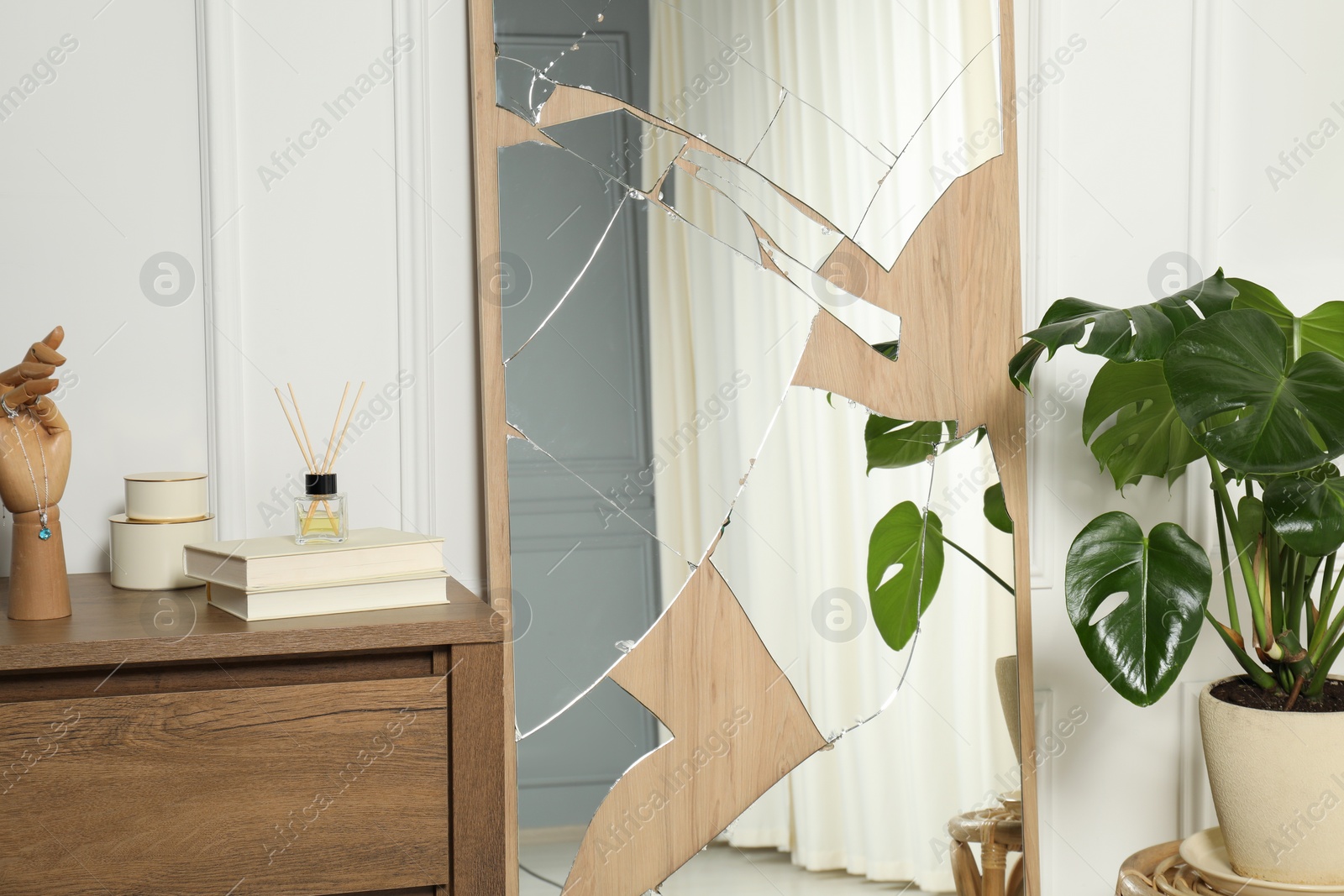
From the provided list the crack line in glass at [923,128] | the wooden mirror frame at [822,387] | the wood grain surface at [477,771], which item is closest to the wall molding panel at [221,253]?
the wooden mirror frame at [822,387]

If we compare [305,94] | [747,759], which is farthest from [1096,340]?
[305,94]

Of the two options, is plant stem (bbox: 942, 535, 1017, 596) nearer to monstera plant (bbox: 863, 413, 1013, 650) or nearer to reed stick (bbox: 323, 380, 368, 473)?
monstera plant (bbox: 863, 413, 1013, 650)

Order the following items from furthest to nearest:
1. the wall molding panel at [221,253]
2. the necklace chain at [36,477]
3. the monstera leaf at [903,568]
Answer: the monstera leaf at [903,568]
the wall molding panel at [221,253]
the necklace chain at [36,477]

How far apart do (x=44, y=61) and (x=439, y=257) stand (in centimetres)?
63

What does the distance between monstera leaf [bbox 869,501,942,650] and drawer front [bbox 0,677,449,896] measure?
803 millimetres

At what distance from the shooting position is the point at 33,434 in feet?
4.02

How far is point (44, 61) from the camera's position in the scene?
151cm

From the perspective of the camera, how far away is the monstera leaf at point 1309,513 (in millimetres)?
1352

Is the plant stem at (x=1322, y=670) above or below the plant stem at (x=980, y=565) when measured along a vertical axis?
below

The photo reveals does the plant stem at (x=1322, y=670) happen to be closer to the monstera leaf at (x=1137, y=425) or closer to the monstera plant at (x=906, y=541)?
the monstera leaf at (x=1137, y=425)

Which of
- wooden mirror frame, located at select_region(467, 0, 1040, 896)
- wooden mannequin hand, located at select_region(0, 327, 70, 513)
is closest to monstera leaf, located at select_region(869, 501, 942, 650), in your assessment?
wooden mirror frame, located at select_region(467, 0, 1040, 896)

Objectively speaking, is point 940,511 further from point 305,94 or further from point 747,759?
point 305,94

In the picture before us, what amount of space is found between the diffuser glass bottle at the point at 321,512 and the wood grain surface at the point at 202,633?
13cm

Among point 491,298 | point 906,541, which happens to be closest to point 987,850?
point 906,541
